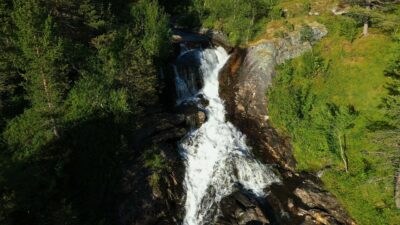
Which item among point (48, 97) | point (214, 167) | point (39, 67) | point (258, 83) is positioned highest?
point (39, 67)

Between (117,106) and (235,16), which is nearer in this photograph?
(117,106)

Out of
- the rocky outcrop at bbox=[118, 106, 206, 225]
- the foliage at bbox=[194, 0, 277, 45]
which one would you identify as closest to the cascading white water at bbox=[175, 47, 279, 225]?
the rocky outcrop at bbox=[118, 106, 206, 225]

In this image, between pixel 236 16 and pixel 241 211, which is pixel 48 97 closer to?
pixel 241 211

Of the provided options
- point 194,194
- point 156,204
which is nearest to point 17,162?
point 156,204

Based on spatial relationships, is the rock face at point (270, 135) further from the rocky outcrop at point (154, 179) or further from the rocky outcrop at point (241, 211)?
the rocky outcrop at point (154, 179)

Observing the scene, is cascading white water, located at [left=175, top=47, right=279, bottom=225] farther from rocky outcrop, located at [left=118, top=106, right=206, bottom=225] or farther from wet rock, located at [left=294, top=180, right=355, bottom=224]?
wet rock, located at [left=294, top=180, right=355, bottom=224]

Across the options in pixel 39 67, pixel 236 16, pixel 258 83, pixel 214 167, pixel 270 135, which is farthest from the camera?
pixel 236 16

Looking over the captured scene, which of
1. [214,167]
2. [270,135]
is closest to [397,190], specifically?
[270,135]
